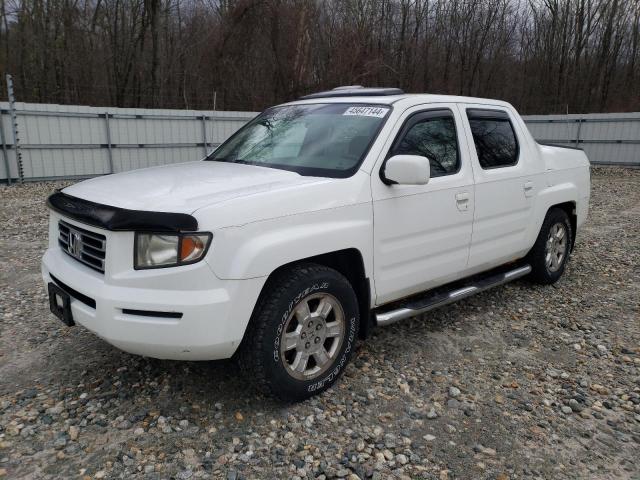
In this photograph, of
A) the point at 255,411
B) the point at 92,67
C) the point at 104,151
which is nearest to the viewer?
the point at 255,411

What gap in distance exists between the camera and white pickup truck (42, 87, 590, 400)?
2.56m

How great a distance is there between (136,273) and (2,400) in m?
1.36

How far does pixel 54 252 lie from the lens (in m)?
3.24

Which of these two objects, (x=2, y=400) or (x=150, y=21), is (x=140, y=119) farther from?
(x=2, y=400)

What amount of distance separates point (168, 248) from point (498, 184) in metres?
2.81

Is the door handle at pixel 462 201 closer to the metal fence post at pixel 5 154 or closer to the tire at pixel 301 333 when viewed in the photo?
the tire at pixel 301 333

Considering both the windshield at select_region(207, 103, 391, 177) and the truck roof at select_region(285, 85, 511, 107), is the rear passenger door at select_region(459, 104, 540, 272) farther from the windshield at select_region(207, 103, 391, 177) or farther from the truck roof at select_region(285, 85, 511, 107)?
the windshield at select_region(207, 103, 391, 177)

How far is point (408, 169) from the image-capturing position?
3111mm

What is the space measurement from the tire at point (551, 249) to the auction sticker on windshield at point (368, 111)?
2336mm

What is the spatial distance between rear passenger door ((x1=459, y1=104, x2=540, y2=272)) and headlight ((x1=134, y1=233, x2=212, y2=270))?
2328 mm

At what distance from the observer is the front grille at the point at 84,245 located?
2752 millimetres

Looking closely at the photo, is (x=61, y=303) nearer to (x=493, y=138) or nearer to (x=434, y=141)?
(x=434, y=141)

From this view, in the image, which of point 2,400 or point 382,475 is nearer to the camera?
point 382,475

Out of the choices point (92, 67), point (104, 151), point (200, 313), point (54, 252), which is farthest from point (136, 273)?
point (92, 67)
